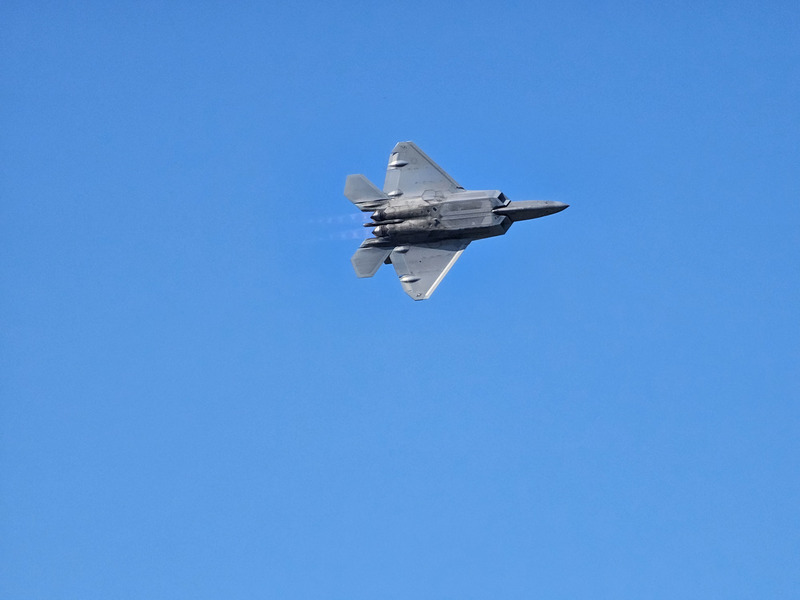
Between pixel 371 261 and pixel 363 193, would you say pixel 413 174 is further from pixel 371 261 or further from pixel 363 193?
pixel 371 261

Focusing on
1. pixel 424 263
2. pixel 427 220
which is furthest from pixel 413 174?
pixel 424 263

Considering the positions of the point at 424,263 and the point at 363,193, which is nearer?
the point at 424,263

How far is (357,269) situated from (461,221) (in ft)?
26.9

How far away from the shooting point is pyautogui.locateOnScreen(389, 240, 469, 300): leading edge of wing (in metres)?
81.8

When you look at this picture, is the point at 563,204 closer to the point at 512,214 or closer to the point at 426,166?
the point at 512,214

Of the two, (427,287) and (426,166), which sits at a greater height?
(426,166)

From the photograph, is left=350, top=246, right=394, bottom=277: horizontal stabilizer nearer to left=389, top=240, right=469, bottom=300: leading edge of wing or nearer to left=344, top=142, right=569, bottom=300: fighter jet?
left=344, top=142, right=569, bottom=300: fighter jet

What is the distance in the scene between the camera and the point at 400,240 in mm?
83188

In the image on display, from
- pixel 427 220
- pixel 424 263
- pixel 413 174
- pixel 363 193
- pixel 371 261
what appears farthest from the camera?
pixel 413 174

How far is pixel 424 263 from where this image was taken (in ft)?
271

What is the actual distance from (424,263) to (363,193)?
7253mm

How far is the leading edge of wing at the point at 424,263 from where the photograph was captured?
3221 inches

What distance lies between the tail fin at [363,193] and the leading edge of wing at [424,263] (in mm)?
3947

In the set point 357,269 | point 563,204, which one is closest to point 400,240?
point 357,269
